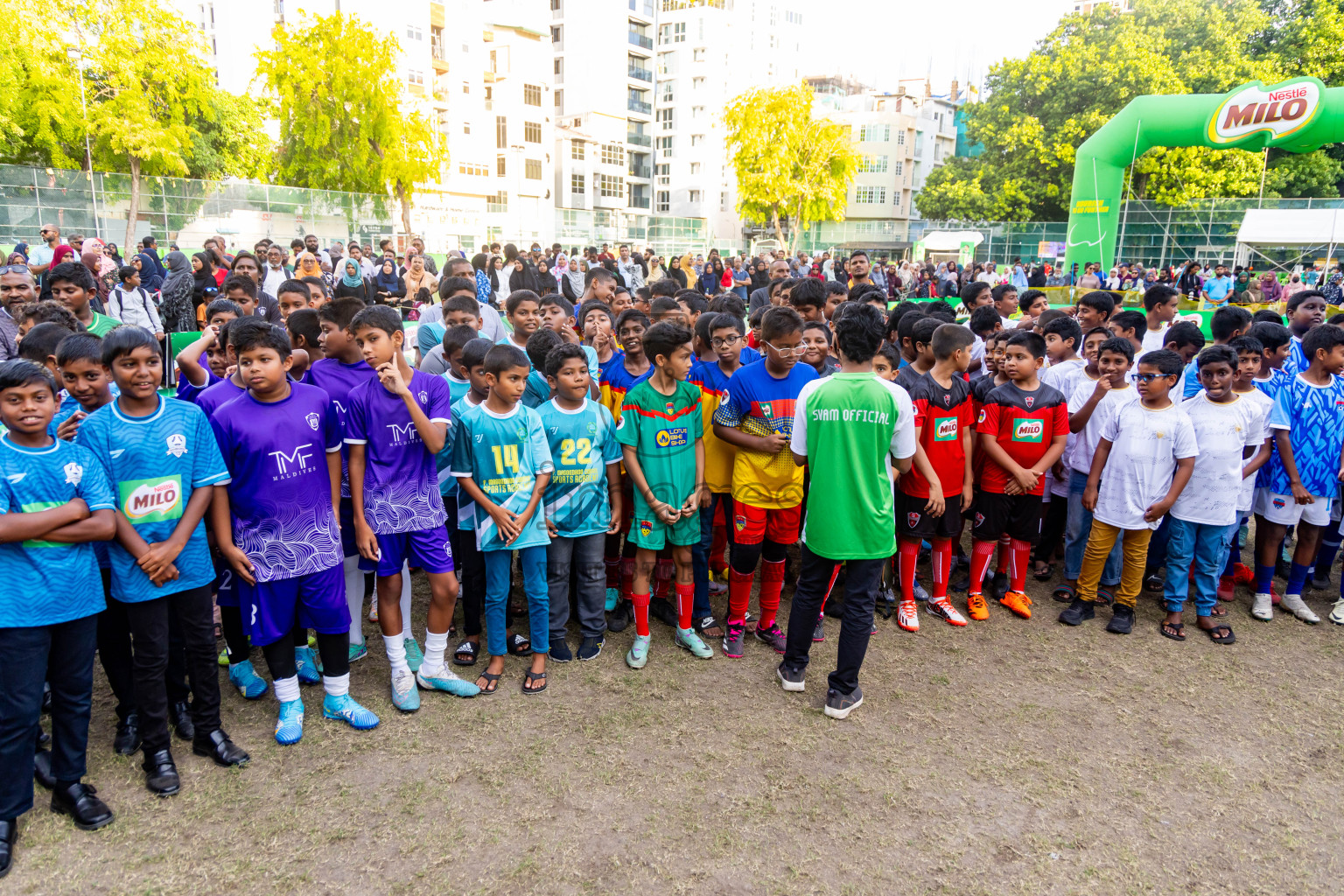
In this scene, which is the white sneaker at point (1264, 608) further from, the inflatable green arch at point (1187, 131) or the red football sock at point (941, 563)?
the inflatable green arch at point (1187, 131)

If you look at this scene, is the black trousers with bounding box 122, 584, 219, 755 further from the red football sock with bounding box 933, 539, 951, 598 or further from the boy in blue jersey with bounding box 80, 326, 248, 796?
the red football sock with bounding box 933, 539, 951, 598

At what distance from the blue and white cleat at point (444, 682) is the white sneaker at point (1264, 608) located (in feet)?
15.4

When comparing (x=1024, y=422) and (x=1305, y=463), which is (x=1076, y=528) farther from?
(x=1305, y=463)

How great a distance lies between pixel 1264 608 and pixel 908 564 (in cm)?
227

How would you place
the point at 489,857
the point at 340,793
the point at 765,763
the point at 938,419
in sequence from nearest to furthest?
the point at 489,857 → the point at 340,793 → the point at 765,763 → the point at 938,419

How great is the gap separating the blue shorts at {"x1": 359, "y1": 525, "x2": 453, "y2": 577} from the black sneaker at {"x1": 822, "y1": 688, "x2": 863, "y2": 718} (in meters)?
1.90

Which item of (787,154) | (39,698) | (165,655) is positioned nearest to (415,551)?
(165,655)

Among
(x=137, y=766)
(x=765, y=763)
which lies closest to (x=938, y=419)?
(x=765, y=763)

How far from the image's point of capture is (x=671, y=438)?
420 cm

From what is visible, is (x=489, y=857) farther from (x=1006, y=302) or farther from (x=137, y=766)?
(x=1006, y=302)

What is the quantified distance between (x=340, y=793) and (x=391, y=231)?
2355cm

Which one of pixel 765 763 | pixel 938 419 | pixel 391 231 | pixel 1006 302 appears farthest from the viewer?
pixel 391 231

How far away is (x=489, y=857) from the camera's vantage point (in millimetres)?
2830

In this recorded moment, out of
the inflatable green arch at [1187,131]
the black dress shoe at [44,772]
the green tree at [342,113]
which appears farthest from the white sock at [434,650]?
the green tree at [342,113]
